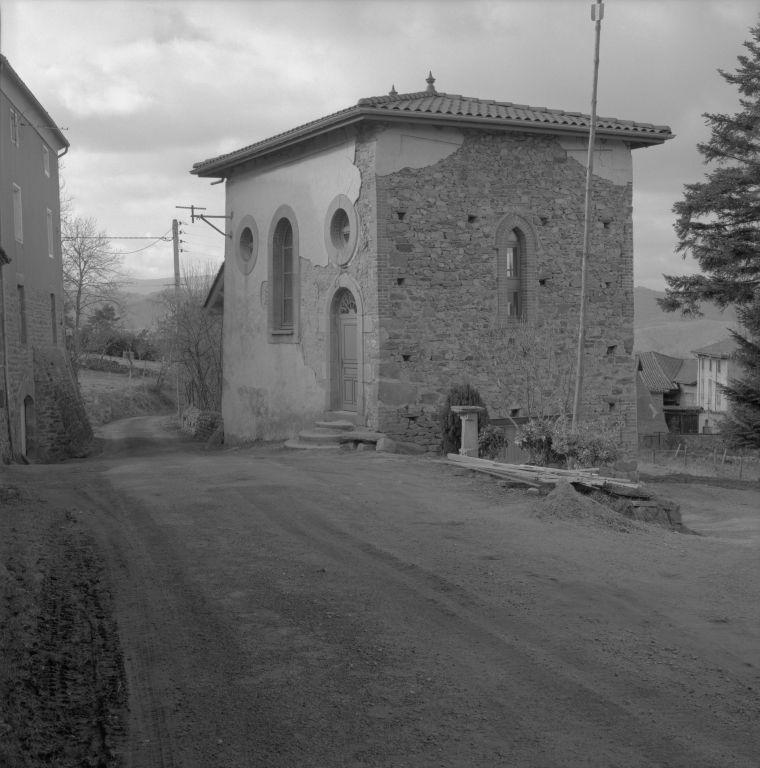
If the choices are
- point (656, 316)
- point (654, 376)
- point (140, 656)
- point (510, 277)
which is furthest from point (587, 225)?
point (656, 316)

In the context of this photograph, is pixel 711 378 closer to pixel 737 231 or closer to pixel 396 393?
pixel 737 231

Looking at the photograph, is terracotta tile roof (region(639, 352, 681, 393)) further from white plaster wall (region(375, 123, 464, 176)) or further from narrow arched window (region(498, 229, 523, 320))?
white plaster wall (region(375, 123, 464, 176))

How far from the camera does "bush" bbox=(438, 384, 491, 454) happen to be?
53.5 feet

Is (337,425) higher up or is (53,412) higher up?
(337,425)

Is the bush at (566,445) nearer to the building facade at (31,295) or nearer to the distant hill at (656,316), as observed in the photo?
the building facade at (31,295)

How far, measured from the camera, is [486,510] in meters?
10.7

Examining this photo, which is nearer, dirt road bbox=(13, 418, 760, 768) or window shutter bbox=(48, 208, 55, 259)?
dirt road bbox=(13, 418, 760, 768)

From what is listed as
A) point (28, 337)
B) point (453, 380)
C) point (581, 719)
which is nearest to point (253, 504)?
point (581, 719)

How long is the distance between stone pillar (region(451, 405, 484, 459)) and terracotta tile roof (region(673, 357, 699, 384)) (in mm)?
56258

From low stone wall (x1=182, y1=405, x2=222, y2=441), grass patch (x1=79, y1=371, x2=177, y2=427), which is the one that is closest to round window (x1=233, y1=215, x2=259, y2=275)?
low stone wall (x1=182, y1=405, x2=222, y2=441)

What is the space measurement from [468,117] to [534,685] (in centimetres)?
1358

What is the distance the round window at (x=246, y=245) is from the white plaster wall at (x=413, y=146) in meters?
5.91

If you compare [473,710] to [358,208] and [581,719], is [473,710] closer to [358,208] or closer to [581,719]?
[581,719]

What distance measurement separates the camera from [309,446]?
57.6 feet
